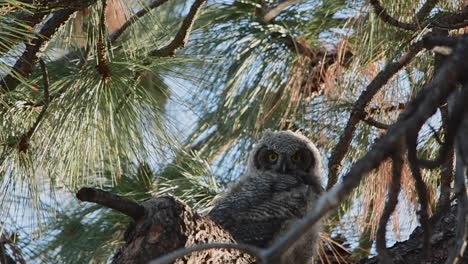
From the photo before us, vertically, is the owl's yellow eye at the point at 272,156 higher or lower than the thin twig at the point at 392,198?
higher

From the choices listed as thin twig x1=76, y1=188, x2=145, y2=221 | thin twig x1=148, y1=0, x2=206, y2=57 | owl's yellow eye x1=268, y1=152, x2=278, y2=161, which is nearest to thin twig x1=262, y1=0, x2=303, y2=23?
owl's yellow eye x1=268, y1=152, x2=278, y2=161

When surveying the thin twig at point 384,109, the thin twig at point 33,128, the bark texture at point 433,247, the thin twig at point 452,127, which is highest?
the thin twig at point 384,109

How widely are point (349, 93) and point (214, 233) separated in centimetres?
169

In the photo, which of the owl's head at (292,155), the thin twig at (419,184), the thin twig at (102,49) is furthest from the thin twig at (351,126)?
the thin twig at (419,184)

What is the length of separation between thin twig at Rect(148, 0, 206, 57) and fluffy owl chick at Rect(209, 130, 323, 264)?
60cm

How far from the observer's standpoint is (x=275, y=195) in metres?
3.06

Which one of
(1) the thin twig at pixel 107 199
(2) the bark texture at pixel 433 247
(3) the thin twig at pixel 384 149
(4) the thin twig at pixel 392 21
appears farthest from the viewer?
(4) the thin twig at pixel 392 21

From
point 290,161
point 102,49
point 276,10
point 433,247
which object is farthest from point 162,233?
point 276,10

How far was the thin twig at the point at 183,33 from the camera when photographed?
285 cm

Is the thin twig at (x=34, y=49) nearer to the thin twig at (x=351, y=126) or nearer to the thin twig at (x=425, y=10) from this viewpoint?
the thin twig at (x=351, y=126)

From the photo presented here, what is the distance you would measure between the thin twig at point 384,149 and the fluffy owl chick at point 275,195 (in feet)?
3.97

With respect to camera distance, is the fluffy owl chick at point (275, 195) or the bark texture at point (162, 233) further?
the fluffy owl chick at point (275, 195)

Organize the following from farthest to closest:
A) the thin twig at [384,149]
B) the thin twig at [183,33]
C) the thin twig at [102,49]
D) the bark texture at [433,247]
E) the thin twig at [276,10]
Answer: the thin twig at [276,10]
the thin twig at [183,33]
the thin twig at [102,49]
the bark texture at [433,247]
the thin twig at [384,149]

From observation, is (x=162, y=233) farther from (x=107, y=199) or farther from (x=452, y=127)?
(x=452, y=127)
